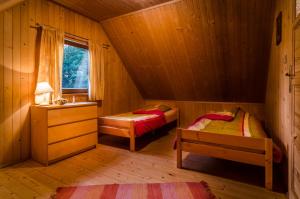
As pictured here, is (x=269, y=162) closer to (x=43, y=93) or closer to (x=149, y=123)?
(x=149, y=123)

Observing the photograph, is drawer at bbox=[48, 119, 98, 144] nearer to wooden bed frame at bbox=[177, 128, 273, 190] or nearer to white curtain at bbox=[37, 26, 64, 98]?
white curtain at bbox=[37, 26, 64, 98]

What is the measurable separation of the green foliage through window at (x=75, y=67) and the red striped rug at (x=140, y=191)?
2.10m

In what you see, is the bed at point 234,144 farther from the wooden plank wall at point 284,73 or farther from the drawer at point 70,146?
the drawer at point 70,146

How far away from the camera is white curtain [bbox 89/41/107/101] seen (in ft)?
11.8

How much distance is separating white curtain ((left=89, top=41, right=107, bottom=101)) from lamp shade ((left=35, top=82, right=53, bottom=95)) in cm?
96

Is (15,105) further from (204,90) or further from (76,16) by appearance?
(204,90)

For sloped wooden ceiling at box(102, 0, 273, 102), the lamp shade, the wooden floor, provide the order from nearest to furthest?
1. the wooden floor
2. the lamp shade
3. sloped wooden ceiling at box(102, 0, 273, 102)

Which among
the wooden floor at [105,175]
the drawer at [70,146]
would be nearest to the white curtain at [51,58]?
the drawer at [70,146]

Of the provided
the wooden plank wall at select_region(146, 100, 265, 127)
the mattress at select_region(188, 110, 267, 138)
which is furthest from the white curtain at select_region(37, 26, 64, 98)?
the wooden plank wall at select_region(146, 100, 265, 127)

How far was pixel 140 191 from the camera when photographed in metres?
1.86

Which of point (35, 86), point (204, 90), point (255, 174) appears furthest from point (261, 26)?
point (35, 86)

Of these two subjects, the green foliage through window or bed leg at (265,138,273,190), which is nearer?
bed leg at (265,138,273,190)

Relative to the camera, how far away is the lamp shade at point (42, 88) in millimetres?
2629

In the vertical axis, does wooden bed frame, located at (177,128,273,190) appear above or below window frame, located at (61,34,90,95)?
below
